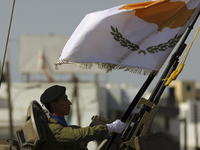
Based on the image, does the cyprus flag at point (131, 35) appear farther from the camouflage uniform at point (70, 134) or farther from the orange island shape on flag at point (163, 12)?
the camouflage uniform at point (70, 134)

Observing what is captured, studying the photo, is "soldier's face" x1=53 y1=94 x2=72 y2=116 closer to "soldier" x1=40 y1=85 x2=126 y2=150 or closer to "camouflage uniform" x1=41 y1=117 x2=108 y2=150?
"soldier" x1=40 y1=85 x2=126 y2=150

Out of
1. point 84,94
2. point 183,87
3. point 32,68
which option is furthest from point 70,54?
point 183,87

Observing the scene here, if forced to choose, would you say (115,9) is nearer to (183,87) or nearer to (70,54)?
(70,54)

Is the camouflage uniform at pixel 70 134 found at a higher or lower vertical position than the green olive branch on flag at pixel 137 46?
lower

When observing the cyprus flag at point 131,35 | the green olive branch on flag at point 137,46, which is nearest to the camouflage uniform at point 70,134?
the cyprus flag at point 131,35

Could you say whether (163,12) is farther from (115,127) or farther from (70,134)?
(70,134)

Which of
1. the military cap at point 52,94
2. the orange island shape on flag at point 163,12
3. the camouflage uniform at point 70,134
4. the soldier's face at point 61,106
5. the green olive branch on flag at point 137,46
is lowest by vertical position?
the camouflage uniform at point 70,134

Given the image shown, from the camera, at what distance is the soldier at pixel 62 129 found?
4102mm

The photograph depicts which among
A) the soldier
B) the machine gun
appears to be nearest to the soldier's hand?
the soldier

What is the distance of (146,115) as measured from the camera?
182 inches

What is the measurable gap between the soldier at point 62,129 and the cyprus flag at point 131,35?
532 millimetres

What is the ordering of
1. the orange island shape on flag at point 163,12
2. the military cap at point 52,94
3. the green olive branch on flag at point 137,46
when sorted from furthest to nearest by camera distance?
the orange island shape on flag at point 163,12 → the green olive branch on flag at point 137,46 → the military cap at point 52,94

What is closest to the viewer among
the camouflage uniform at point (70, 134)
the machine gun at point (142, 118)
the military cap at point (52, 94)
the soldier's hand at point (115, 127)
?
the camouflage uniform at point (70, 134)

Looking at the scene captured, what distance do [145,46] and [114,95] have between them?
43.9m
